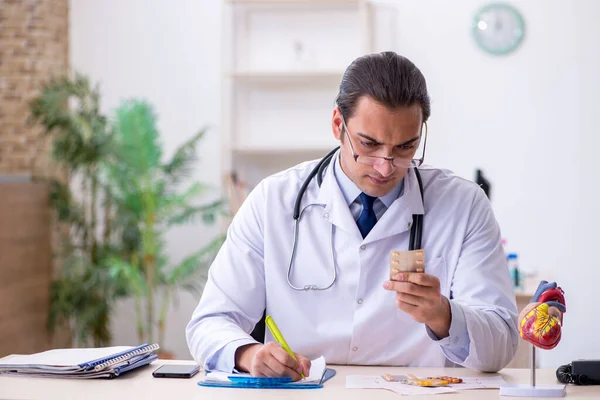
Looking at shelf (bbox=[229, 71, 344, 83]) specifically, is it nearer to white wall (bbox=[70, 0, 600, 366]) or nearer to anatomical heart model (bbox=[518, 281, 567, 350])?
white wall (bbox=[70, 0, 600, 366])

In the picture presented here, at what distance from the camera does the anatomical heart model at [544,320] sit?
173 centimetres

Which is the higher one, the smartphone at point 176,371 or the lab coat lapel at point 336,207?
the lab coat lapel at point 336,207

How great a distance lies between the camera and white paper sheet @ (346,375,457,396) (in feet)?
5.71

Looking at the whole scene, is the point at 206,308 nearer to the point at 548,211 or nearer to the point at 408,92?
the point at 408,92

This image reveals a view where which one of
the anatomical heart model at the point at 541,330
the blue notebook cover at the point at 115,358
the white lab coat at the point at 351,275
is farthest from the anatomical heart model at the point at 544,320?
the blue notebook cover at the point at 115,358

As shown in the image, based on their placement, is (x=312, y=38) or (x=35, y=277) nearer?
(x=35, y=277)

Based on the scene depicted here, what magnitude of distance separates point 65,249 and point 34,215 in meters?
0.26

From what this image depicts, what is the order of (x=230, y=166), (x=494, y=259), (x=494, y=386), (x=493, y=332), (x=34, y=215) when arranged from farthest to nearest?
(x=230, y=166) → (x=34, y=215) → (x=494, y=259) → (x=493, y=332) → (x=494, y=386)

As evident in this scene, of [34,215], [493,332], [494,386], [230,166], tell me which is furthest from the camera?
[230,166]

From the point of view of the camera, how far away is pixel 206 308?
213 cm

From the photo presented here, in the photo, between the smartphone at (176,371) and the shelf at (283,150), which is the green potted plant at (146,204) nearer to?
the shelf at (283,150)

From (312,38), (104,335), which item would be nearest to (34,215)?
(104,335)

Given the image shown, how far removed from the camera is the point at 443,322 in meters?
1.90

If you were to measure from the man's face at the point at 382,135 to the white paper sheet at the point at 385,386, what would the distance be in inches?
18.8
